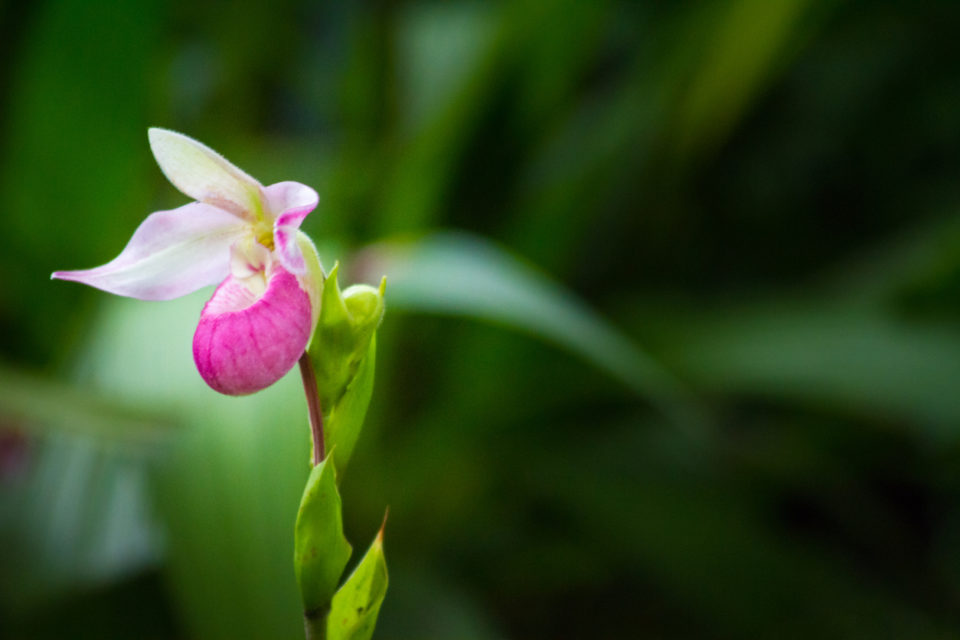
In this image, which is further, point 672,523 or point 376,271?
point 672,523

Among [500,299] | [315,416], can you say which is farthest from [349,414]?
[500,299]

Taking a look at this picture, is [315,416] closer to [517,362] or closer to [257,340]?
[257,340]

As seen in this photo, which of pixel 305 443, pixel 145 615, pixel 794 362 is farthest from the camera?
pixel 794 362

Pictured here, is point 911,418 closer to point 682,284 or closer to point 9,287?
point 682,284

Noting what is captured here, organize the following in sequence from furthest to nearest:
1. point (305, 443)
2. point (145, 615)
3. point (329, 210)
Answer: point (329, 210) < point (145, 615) < point (305, 443)

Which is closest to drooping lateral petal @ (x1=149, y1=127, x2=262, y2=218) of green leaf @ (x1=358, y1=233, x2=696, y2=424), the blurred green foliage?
the blurred green foliage

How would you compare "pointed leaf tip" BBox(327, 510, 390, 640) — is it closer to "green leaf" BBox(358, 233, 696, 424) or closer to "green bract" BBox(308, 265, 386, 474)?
"green bract" BBox(308, 265, 386, 474)

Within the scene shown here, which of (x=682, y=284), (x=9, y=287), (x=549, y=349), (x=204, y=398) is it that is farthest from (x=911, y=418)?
(x=9, y=287)
